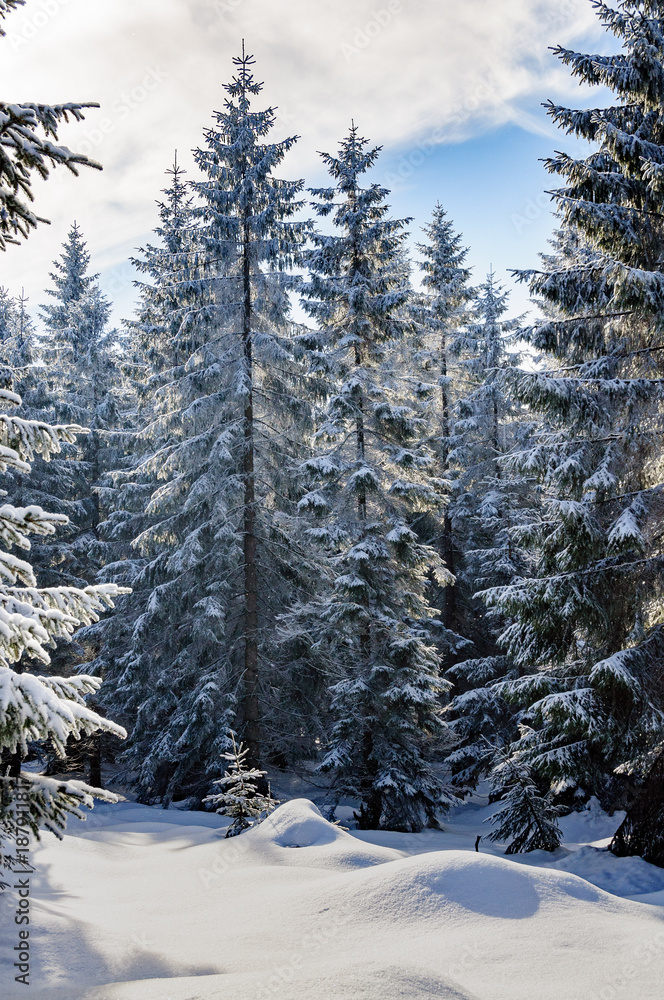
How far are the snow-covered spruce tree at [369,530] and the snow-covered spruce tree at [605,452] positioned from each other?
3.79m

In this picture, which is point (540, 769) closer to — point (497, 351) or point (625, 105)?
point (625, 105)

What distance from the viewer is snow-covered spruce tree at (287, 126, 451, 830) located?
13594mm

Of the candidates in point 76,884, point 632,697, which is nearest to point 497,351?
point 632,697

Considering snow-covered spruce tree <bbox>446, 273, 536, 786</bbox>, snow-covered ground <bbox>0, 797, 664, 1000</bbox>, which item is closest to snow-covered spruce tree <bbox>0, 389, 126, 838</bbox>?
snow-covered ground <bbox>0, 797, 664, 1000</bbox>

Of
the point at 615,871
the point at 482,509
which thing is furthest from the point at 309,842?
the point at 482,509

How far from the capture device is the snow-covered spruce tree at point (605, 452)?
892cm

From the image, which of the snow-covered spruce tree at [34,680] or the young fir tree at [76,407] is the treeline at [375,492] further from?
the snow-covered spruce tree at [34,680]

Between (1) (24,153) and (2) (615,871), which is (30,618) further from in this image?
(2) (615,871)

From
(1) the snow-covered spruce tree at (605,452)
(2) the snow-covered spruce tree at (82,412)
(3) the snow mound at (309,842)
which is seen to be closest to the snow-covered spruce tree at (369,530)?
(1) the snow-covered spruce tree at (605,452)

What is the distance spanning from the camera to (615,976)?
4.17 meters

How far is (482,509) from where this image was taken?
1919 cm

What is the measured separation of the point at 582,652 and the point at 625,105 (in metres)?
8.74

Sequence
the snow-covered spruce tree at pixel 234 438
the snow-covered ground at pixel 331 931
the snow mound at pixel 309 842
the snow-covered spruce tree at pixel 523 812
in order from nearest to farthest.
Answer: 1. the snow-covered ground at pixel 331 931
2. the snow mound at pixel 309 842
3. the snow-covered spruce tree at pixel 523 812
4. the snow-covered spruce tree at pixel 234 438

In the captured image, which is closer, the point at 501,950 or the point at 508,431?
the point at 501,950
